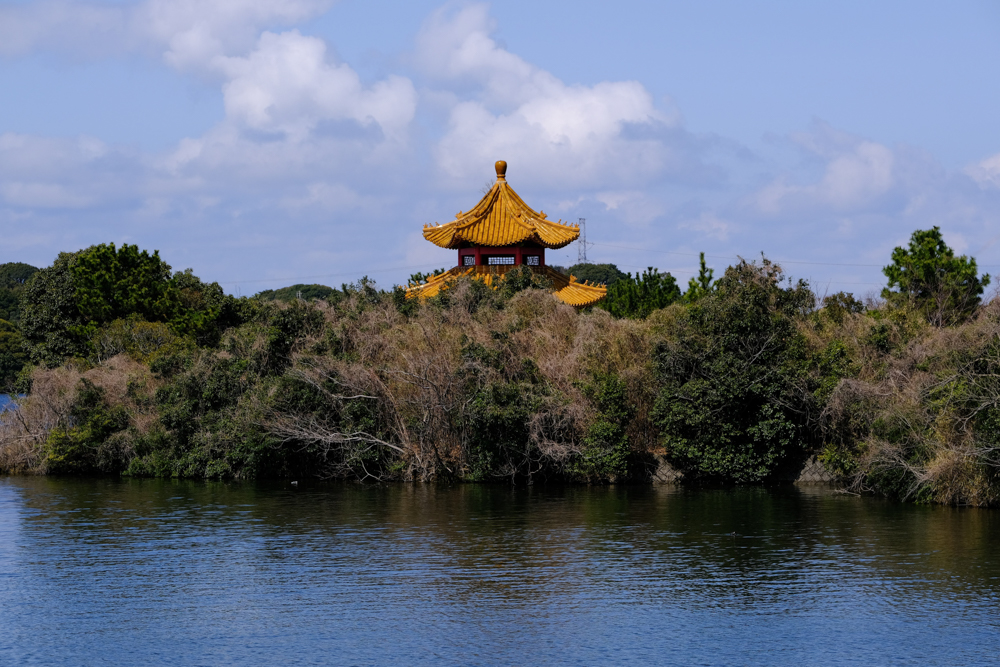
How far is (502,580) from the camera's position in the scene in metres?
25.1

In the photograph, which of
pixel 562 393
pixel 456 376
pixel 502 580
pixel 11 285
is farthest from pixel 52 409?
pixel 11 285

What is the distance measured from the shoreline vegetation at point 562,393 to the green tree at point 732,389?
0.08 meters

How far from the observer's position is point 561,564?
2678 centimetres

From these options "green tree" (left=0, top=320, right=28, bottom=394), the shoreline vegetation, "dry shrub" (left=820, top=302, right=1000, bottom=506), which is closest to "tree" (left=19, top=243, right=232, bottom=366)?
the shoreline vegetation

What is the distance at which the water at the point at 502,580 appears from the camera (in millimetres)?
20094

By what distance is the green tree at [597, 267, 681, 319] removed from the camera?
56.3m

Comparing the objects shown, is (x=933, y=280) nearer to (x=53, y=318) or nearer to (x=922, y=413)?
(x=922, y=413)

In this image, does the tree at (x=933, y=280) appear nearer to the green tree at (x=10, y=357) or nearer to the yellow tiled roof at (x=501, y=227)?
the yellow tiled roof at (x=501, y=227)

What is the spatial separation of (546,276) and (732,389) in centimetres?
1719

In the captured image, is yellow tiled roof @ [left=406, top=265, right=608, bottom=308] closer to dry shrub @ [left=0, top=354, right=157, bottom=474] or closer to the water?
dry shrub @ [left=0, top=354, right=157, bottom=474]

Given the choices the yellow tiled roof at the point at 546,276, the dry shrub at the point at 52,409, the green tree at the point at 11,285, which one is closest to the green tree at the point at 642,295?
the yellow tiled roof at the point at 546,276

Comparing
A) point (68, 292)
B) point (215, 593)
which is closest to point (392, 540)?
point (215, 593)

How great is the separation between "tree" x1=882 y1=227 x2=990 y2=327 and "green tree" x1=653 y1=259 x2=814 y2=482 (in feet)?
→ 23.3

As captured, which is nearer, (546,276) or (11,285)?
(546,276)
